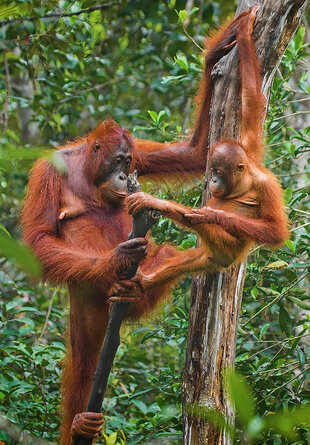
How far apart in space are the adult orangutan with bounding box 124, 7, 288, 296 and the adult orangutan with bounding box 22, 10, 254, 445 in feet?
0.95

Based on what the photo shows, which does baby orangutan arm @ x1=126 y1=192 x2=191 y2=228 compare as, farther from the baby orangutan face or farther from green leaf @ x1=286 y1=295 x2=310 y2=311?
green leaf @ x1=286 y1=295 x2=310 y2=311

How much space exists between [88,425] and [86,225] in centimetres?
106

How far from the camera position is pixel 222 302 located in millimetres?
2787

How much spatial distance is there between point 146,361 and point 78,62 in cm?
250

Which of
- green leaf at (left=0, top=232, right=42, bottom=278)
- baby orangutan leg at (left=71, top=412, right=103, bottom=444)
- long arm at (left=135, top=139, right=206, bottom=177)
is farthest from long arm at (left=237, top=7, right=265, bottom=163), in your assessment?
green leaf at (left=0, top=232, right=42, bottom=278)

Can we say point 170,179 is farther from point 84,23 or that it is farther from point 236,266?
point 84,23

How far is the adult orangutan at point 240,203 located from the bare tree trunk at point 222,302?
72 mm

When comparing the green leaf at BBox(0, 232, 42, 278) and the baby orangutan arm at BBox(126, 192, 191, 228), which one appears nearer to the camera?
the green leaf at BBox(0, 232, 42, 278)

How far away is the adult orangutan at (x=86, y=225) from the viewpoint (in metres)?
3.11

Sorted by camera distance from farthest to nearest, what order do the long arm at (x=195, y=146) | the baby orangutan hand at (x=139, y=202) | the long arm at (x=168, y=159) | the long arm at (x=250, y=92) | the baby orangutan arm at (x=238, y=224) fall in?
the long arm at (x=168, y=159) → the long arm at (x=195, y=146) → the long arm at (x=250, y=92) → the baby orangutan arm at (x=238, y=224) → the baby orangutan hand at (x=139, y=202)

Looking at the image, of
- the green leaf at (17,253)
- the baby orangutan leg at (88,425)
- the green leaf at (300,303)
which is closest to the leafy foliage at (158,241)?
the green leaf at (300,303)

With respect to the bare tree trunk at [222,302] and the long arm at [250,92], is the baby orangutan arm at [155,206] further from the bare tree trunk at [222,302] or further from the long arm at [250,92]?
the long arm at [250,92]

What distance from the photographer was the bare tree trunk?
2744mm

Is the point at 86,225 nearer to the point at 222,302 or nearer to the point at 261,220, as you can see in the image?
the point at 222,302
